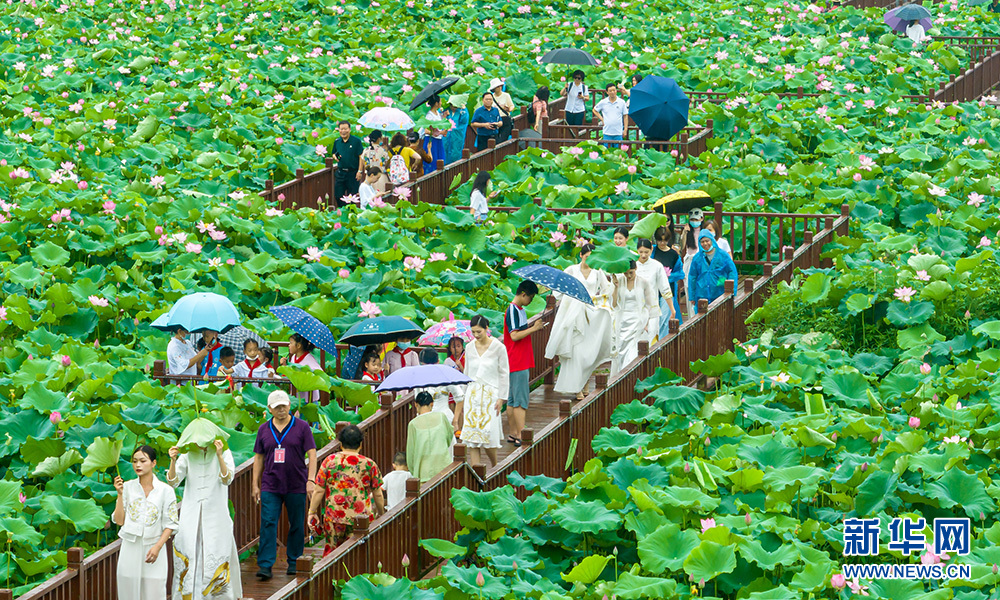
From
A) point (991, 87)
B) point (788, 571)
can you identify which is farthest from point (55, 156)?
point (991, 87)

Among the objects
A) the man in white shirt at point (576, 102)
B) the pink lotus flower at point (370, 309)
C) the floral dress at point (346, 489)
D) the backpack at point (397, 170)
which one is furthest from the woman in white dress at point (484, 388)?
the man in white shirt at point (576, 102)

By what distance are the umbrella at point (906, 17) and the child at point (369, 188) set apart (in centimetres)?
1345

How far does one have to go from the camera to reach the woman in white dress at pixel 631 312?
12.4 metres

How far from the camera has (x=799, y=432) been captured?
10.6 m

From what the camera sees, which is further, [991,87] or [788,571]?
[991,87]

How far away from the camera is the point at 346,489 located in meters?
8.71

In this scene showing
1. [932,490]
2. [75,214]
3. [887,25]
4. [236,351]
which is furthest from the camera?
[887,25]

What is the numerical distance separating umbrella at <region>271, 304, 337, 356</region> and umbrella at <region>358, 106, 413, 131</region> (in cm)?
692

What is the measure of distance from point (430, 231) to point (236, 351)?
179 inches

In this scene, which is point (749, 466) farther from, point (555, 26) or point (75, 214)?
point (555, 26)

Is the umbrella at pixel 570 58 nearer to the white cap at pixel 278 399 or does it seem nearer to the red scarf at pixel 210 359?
the red scarf at pixel 210 359

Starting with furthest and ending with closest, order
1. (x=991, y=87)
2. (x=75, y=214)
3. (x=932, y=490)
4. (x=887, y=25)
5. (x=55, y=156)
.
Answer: (x=887, y=25) → (x=991, y=87) → (x=55, y=156) → (x=75, y=214) → (x=932, y=490)

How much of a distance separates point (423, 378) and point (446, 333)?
4.82 feet

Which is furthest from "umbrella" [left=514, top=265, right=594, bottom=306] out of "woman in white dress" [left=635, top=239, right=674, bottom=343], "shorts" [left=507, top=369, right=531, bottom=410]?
"woman in white dress" [left=635, top=239, right=674, bottom=343]
